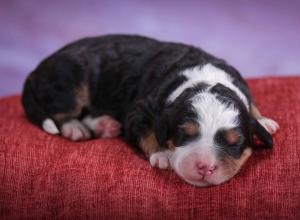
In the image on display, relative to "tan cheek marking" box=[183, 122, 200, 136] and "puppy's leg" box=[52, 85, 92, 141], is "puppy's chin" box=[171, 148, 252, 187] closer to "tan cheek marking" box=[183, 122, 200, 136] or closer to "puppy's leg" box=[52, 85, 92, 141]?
"tan cheek marking" box=[183, 122, 200, 136]

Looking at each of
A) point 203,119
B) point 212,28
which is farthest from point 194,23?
point 203,119

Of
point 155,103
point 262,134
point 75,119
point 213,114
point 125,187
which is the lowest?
point 75,119

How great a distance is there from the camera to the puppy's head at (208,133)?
3459mm

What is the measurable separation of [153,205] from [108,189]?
301 millimetres

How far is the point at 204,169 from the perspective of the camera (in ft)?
11.1

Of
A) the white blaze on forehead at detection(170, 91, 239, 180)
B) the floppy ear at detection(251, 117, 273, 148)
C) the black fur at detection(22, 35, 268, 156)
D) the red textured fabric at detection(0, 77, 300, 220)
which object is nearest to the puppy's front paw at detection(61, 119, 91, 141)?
the black fur at detection(22, 35, 268, 156)

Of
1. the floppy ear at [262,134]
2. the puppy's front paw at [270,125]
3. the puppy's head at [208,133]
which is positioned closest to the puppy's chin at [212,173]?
the puppy's head at [208,133]

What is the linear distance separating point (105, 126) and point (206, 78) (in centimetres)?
96

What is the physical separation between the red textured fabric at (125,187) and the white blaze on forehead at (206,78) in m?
0.46

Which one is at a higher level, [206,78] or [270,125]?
[206,78]

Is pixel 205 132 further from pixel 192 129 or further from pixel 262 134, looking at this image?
pixel 262 134

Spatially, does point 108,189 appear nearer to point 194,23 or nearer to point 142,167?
point 142,167

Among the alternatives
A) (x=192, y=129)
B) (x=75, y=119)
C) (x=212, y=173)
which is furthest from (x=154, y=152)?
(x=75, y=119)

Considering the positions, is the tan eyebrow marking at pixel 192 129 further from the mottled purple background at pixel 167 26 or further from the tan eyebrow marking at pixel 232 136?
the mottled purple background at pixel 167 26
